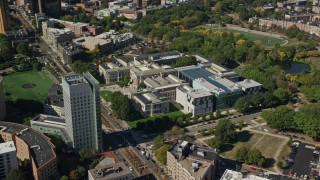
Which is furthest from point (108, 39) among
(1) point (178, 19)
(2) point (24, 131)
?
(2) point (24, 131)

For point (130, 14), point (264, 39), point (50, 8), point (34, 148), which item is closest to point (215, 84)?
point (34, 148)

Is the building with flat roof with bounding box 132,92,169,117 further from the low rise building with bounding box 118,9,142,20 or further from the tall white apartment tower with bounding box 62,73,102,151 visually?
the low rise building with bounding box 118,9,142,20

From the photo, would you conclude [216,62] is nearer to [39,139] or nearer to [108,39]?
[108,39]

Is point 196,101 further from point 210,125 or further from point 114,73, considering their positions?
point 114,73

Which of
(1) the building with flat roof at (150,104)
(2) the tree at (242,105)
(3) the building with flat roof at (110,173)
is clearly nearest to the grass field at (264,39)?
(2) the tree at (242,105)

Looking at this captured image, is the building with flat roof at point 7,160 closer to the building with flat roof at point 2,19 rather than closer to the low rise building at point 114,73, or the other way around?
the low rise building at point 114,73
